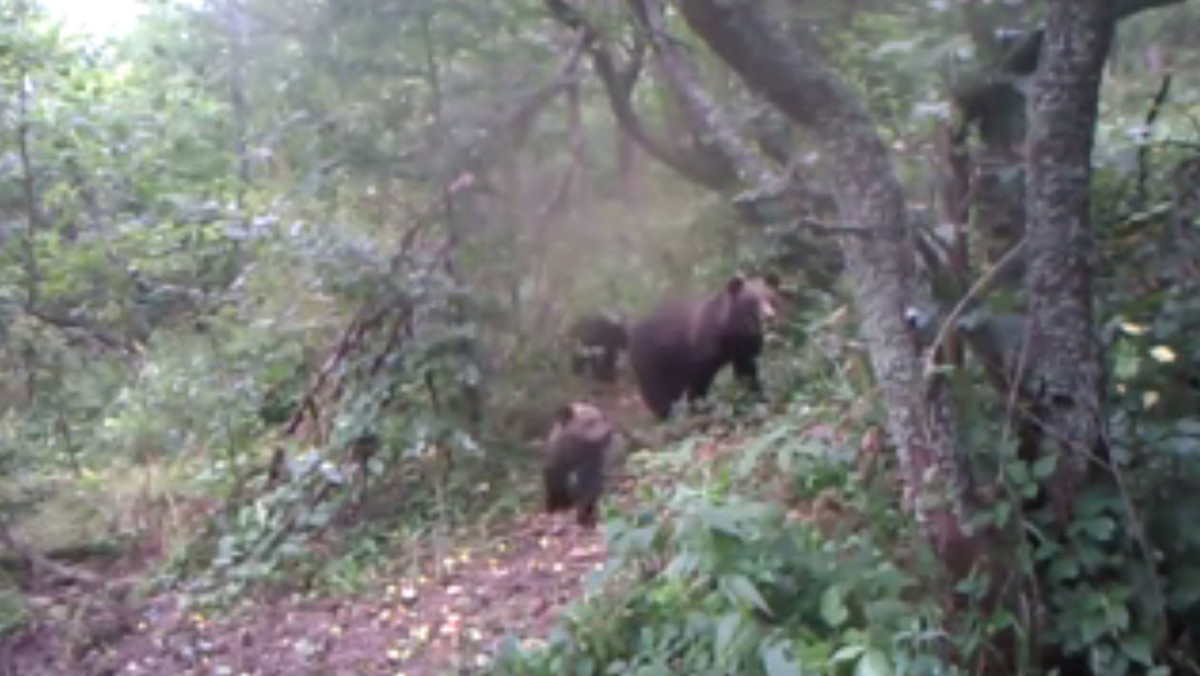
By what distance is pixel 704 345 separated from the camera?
29.4ft

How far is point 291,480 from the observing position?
26.2 feet

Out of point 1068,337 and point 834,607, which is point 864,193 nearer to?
point 1068,337

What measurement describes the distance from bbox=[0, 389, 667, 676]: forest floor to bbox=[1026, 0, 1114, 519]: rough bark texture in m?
2.48

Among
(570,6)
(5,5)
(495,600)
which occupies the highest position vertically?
(5,5)

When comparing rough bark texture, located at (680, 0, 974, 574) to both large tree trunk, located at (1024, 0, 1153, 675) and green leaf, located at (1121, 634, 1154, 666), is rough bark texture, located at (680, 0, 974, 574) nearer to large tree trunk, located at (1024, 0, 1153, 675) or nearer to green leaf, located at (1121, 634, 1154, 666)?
large tree trunk, located at (1024, 0, 1153, 675)

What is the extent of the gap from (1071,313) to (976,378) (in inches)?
19.5

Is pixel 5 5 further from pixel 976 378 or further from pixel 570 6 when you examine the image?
pixel 976 378

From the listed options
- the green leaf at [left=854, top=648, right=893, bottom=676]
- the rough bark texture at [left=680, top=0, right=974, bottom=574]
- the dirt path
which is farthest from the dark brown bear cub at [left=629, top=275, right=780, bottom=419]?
the green leaf at [left=854, top=648, right=893, bottom=676]

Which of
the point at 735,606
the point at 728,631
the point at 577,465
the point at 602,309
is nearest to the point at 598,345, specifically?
the point at 602,309

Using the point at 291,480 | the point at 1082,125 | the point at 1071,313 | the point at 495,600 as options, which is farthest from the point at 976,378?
the point at 291,480

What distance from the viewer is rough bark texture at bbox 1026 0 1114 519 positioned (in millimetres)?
3777

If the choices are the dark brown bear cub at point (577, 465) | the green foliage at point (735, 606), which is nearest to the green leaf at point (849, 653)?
the green foliage at point (735, 606)

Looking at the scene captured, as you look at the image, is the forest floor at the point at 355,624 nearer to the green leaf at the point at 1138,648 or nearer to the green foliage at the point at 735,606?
the green foliage at the point at 735,606

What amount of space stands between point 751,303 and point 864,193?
4792 mm
